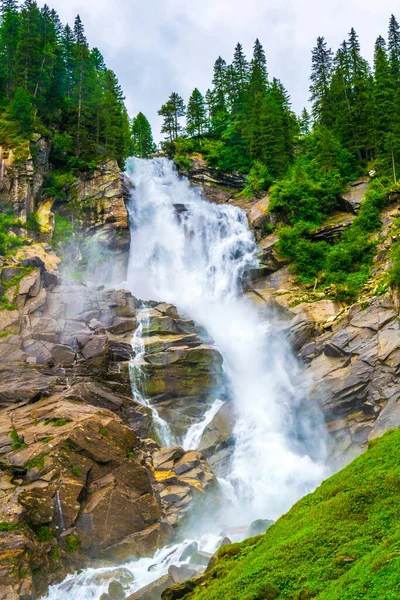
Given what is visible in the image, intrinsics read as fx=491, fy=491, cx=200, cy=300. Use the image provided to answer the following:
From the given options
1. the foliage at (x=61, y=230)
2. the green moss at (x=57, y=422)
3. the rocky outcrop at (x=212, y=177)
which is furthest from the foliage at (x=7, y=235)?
the rocky outcrop at (x=212, y=177)

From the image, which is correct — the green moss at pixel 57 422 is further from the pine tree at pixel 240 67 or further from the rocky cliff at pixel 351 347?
the pine tree at pixel 240 67

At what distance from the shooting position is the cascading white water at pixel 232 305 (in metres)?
27.6

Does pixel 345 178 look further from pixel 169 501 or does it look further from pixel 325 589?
pixel 325 589

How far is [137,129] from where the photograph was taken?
75.8 m

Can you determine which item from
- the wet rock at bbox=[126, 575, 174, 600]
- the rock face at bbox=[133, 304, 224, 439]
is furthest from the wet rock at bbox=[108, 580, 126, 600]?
the rock face at bbox=[133, 304, 224, 439]

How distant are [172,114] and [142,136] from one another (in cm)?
789

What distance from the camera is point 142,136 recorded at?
247 ft

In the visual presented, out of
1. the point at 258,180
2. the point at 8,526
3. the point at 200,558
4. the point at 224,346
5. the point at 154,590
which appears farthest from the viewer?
the point at 258,180

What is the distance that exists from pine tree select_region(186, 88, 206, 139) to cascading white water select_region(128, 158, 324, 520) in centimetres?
885

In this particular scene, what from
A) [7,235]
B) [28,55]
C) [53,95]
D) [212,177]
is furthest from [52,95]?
[7,235]

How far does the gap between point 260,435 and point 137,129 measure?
58820mm

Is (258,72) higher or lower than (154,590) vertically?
higher

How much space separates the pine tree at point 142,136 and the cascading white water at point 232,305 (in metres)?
A: 15.5

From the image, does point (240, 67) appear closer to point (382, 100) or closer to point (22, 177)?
point (382, 100)
